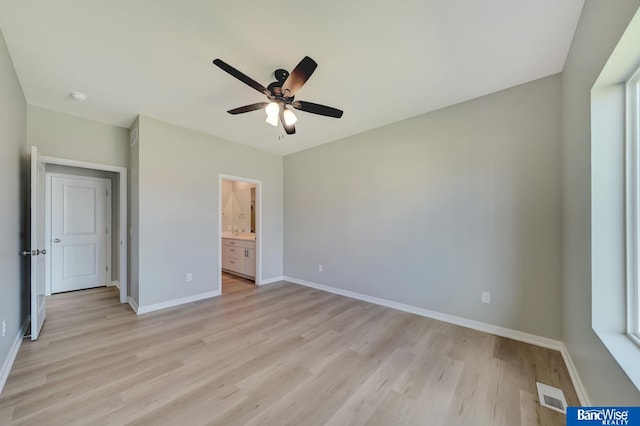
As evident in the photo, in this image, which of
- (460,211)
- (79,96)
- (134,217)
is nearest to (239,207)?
(134,217)

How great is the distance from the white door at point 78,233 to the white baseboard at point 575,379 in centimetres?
638

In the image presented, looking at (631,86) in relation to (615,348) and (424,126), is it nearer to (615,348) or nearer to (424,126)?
(615,348)

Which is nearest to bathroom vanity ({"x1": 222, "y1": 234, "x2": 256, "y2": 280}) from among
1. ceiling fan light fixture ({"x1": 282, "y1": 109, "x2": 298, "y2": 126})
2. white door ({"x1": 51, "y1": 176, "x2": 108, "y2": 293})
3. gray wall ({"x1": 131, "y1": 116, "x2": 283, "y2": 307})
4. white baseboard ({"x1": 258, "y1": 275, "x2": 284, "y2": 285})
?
white baseboard ({"x1": 258, "y1": 275, "x2": 284, "y2": 285})

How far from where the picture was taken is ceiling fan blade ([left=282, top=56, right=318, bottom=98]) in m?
1.73

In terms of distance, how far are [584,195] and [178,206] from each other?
14.1ft

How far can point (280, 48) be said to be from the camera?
196 cm

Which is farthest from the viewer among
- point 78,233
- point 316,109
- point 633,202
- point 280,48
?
point 78,233

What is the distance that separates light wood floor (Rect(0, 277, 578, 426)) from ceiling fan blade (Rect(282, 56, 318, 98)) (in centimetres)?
234

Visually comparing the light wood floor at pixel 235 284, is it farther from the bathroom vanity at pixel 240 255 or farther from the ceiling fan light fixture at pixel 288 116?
the ceiling fan light fixture at pixel 288 116

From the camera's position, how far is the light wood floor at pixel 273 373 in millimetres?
1580

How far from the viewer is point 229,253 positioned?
552cm

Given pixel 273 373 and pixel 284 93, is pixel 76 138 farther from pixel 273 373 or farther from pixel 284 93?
pixel 273 373

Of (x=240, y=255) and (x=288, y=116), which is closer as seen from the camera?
(x=288, y=116)

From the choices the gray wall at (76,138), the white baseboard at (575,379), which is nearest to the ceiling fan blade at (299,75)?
the white baseboard at (575,379)
